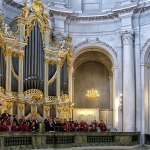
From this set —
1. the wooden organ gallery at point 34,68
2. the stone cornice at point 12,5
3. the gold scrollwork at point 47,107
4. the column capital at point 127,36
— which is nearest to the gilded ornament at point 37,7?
the wooden organ gallery at point 34,68

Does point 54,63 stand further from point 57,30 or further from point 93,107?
point 93,107

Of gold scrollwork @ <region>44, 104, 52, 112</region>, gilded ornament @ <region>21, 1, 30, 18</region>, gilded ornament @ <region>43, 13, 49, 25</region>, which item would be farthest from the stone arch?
gilded ornament @ <region>21, 1, 30, 18</region>

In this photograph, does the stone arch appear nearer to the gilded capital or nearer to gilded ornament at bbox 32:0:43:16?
gilded ornament at bbox 32:0:43:16

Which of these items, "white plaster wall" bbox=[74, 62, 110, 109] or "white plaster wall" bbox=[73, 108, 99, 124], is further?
"white plaster wall" bbox=[74, 62, 110, 109]

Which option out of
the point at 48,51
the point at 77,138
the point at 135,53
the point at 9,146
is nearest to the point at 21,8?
the point at 48,51

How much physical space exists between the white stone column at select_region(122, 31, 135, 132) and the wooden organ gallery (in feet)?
10.8

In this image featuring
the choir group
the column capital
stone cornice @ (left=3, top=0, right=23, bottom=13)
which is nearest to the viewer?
the choir group

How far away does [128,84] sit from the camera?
24.2m

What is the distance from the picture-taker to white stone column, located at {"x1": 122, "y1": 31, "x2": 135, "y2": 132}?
2397 cm

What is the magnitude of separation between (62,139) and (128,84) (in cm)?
755

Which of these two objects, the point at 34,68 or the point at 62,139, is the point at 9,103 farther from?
the point at 62,139

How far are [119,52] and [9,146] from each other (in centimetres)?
1184

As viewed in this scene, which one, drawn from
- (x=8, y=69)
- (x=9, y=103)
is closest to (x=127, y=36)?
(x=8, y=69)

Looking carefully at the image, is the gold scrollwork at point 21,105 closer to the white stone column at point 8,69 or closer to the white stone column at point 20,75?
the white stone column at point 20,75
